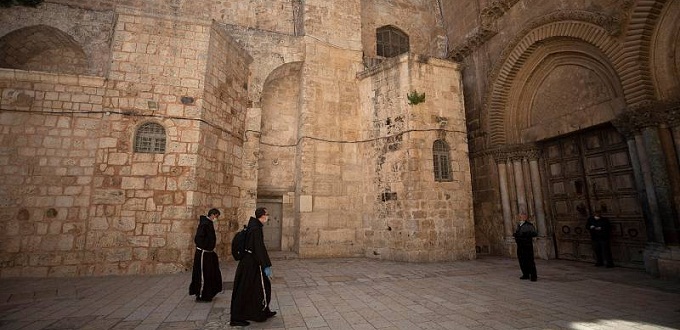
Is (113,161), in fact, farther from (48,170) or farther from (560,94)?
(560,94)

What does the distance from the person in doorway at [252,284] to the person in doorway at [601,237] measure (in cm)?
849

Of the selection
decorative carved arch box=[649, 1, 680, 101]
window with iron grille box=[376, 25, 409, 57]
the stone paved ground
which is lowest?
the stone paved ground

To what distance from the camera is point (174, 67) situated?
8328mm

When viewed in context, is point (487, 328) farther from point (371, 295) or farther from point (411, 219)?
point (411, 219)

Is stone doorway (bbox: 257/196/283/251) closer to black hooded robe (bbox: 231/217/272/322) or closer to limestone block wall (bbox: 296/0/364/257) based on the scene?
limestone block wall (bbox: 296/0/364/257)

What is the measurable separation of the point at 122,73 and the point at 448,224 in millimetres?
10173

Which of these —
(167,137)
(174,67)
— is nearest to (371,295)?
(167,137)

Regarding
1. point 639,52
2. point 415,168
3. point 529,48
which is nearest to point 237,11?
point 415,168

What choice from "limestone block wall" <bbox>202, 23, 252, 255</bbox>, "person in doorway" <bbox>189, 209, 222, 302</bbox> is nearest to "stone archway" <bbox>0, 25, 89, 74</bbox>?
"limestone block wall" <bbox>202, 23, 252, 255</bbox>

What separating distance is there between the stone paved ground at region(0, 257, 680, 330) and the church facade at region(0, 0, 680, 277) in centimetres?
130

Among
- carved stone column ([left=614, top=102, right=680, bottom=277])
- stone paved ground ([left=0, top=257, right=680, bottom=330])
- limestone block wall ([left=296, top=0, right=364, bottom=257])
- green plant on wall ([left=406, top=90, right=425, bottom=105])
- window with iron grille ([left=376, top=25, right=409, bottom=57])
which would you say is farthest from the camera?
window with iron grille ([left=376, top=25, right=409, bottom=57])

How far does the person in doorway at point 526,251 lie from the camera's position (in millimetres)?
6480

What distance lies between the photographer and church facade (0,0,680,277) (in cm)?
705

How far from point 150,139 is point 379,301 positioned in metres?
6.97
